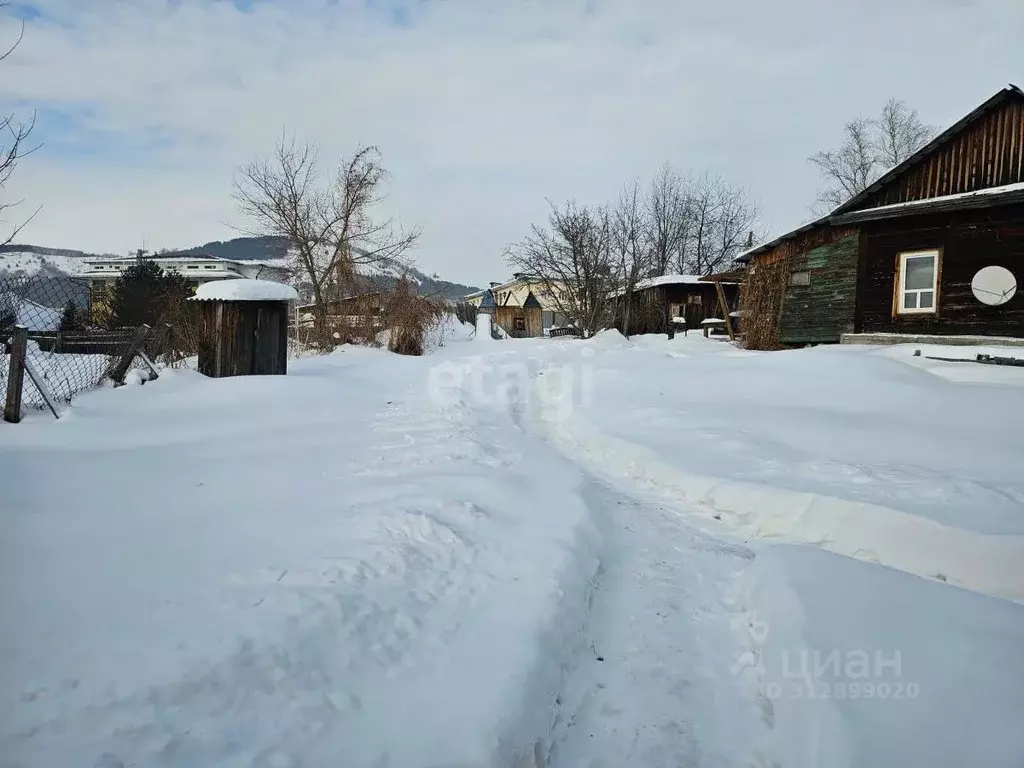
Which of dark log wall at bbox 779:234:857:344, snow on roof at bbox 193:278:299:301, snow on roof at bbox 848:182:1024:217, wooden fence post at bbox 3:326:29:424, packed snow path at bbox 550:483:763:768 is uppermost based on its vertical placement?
snow on roof at bbox 848:182:1024:217

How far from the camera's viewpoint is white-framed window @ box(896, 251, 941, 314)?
13.0 meters

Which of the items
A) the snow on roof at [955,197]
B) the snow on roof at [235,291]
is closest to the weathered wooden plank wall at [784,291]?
the snow on roof at [955,197]

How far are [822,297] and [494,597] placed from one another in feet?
50.4

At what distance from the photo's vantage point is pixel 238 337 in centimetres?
830

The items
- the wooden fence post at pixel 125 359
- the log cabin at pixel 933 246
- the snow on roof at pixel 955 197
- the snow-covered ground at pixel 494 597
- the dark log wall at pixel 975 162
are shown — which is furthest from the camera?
the dark log wall at pixel 975 162

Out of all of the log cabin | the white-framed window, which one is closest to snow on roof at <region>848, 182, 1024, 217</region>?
the log cabin

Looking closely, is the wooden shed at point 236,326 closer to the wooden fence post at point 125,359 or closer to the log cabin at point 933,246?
the wooden fence post at point 125,359

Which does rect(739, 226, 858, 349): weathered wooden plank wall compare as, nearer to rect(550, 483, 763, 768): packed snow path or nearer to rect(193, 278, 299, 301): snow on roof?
rect(550, 483, 763, 768): packed snow path

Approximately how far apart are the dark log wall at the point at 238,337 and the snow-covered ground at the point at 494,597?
7.96ft

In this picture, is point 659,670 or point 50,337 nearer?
point 659,670

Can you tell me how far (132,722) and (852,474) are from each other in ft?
16.7

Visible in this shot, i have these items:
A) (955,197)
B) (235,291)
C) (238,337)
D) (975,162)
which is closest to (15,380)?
(238,337)

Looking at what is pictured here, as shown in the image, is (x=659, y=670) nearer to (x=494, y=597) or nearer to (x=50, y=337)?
(x=494, y=597)

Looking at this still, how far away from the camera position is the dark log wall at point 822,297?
47.9ft
